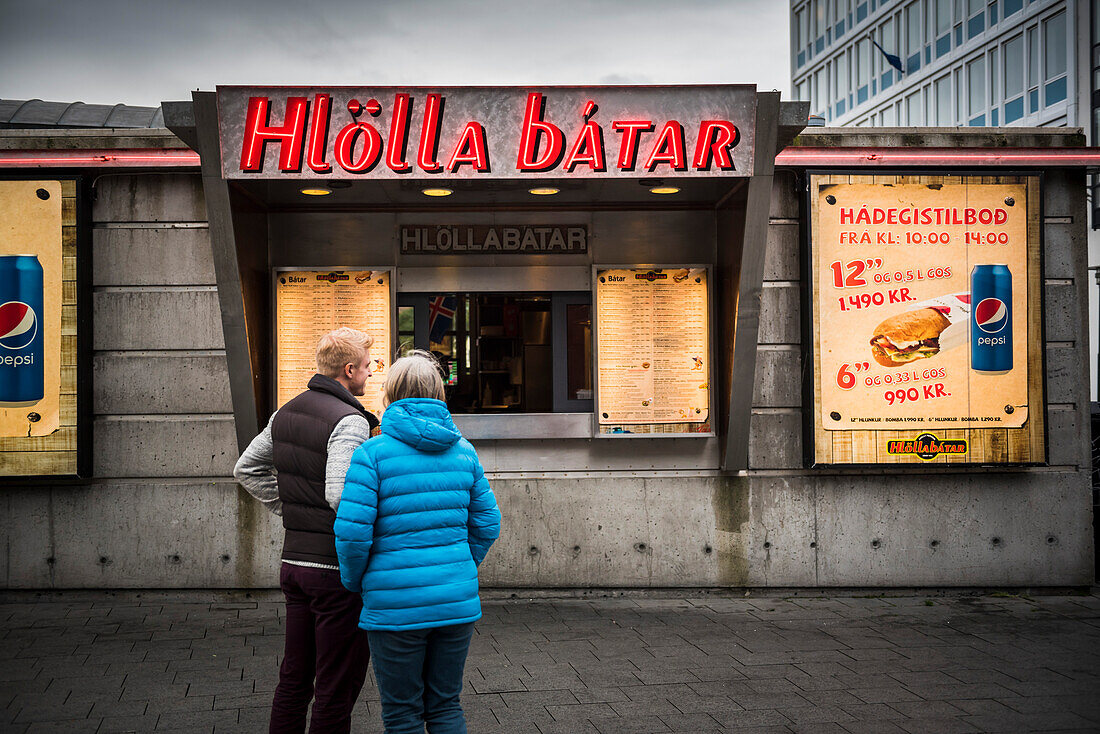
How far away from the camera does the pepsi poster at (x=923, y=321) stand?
769cm

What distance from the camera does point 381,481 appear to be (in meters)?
3.60

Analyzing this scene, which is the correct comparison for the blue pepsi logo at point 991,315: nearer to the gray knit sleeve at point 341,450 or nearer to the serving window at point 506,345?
the serving window at point 506,345

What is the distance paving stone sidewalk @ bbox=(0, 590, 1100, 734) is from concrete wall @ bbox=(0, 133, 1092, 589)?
0.25 meters

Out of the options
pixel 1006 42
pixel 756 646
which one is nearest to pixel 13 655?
pixel 756 646

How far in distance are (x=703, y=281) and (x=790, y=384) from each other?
108cm

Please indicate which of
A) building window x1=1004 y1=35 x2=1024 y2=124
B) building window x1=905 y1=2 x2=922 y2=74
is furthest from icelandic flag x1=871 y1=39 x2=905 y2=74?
building window x1=1004 y1=35 x2=1024 y2=124

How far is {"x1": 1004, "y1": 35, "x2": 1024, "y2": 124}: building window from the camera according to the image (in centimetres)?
3328

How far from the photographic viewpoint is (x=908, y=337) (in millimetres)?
7734

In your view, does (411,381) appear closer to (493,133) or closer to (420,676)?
(420,676)

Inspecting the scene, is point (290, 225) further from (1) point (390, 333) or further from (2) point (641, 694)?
(2) point (641, 694)

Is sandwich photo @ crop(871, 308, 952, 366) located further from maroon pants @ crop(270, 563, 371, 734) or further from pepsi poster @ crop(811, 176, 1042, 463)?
maroon pants @ crop(270, 563, 371, 734)

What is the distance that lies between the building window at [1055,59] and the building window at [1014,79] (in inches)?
53.6

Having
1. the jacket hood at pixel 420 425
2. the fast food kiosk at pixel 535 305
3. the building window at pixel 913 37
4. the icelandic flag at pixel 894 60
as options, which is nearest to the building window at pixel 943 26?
the building window at pixel 913 37

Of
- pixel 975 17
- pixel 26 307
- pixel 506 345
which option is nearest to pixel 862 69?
pixel 975 17
